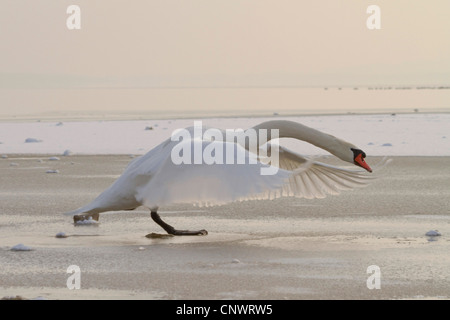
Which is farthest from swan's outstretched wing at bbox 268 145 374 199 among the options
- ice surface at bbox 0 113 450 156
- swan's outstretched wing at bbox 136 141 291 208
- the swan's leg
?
ice surface at bbox 0 113 450 156

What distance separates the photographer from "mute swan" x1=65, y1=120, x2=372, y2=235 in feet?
25.3

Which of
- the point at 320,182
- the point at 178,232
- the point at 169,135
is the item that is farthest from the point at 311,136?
the point at 169,135

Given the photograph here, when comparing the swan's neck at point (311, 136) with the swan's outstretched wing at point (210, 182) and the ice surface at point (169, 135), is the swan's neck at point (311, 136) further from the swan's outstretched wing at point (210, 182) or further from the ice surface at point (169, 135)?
the ice surface at point (169, 135)

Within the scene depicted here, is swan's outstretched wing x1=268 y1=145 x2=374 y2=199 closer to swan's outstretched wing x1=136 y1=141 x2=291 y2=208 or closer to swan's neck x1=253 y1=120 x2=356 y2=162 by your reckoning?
swan's neck x1=253 y1=120 x2=356 y2=162

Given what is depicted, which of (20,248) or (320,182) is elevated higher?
(320,182)

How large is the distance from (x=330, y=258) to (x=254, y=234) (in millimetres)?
1488

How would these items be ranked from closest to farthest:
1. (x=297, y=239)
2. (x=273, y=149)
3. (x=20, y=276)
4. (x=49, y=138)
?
(x=20, y=276) → (x=297, y=239) → (x=273, y=149) → (x=49, y=138)

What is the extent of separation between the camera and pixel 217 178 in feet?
25.5

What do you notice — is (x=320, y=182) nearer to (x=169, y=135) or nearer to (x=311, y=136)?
(x=311, y=136)

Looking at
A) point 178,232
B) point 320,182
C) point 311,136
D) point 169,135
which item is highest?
point 311,136
